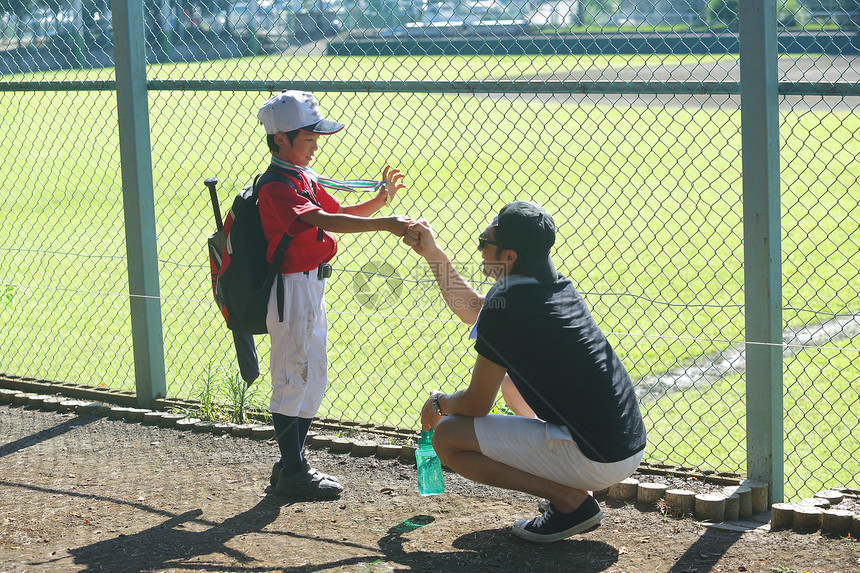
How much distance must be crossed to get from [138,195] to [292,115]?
1.66 m

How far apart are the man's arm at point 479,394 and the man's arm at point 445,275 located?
1.26 ft

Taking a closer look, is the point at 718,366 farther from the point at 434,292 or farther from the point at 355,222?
the point at 355,222

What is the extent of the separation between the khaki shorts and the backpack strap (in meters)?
1.05

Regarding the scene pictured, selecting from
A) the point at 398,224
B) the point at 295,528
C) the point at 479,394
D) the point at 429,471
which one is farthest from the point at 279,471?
the point at 398,224

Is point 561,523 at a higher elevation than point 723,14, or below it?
below

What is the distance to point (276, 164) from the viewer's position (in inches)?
151

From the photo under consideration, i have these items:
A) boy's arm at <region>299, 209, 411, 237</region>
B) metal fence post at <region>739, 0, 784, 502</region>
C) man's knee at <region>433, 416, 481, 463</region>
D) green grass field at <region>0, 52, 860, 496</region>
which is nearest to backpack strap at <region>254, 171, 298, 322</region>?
boy's arm at <region>299, 209, 411, 237</region>

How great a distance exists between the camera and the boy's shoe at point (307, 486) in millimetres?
4027

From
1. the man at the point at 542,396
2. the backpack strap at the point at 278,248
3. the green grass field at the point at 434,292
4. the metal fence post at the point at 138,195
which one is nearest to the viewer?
the man at the point at 542,396

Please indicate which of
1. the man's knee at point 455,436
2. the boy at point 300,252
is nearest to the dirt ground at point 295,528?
the boy at point 300,252

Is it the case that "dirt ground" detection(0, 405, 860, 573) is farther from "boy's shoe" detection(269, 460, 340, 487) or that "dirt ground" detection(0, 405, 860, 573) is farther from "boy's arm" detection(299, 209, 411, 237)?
"boy's arm" detection(299, 209, 411, 237)

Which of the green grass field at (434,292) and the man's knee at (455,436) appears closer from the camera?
the man's knee at (455,436)

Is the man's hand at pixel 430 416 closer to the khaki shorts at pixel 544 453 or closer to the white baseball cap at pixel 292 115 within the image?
the khaki shorts at pixel 544 453

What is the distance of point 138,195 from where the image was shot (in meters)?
5.04
